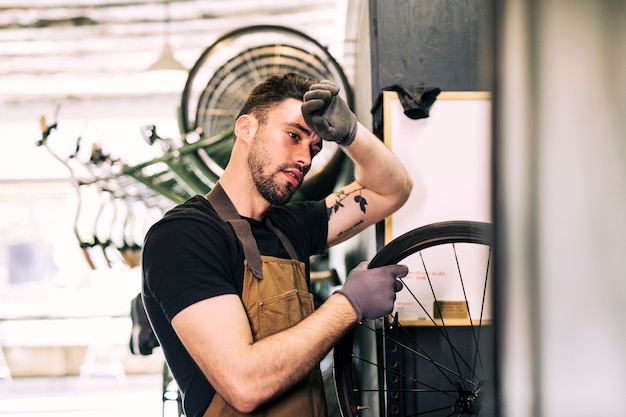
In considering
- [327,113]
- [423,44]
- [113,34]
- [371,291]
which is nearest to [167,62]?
[113,34]

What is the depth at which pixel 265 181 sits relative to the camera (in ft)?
5.76

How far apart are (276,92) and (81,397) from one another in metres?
4.70

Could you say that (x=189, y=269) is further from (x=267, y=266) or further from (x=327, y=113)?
(x=327, y=113)

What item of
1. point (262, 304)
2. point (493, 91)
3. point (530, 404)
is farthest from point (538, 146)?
point (262, 304)

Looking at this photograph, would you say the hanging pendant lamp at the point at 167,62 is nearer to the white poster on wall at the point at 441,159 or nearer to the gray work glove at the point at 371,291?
the white poster on wall at the point at 441,159

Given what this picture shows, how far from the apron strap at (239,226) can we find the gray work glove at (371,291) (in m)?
0.23

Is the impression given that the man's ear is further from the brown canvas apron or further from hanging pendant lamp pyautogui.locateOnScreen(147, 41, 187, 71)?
hanging pendant lamp pyautogui.locateOnScreen(147, 41, 187, 71)

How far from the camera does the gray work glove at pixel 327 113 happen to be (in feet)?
5.28

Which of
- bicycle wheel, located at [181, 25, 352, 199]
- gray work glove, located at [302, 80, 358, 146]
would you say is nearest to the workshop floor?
bicycle wheel, located at [181, 25, 352, 199]

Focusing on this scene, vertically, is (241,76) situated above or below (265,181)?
above

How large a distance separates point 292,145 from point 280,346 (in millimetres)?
627

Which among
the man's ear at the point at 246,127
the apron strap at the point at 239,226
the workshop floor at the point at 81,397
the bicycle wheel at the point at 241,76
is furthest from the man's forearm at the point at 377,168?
the workshop floor at the point at 81,397

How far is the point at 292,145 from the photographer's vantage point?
1.79 meters

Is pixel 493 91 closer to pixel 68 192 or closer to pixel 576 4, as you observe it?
pixel 576 4
